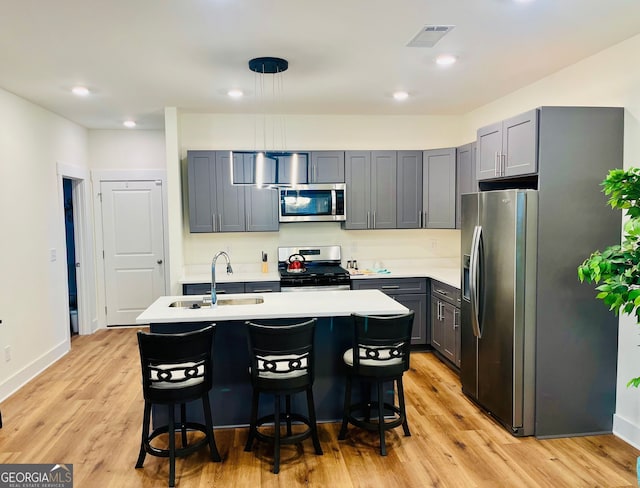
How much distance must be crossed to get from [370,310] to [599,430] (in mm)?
1851

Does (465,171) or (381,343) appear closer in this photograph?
(381,343)

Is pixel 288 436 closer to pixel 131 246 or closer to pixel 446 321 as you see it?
pixel 446 321

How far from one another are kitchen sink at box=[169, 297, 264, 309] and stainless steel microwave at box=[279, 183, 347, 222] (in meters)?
1.75

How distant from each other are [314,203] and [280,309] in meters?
2.26

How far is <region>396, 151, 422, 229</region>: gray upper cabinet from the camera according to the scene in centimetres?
528

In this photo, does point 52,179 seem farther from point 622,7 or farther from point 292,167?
point 622,7

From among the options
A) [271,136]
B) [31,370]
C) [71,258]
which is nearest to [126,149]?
[71,258]

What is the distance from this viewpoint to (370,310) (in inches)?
121

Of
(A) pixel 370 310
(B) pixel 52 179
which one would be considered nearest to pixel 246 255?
(B) pixel 52 179

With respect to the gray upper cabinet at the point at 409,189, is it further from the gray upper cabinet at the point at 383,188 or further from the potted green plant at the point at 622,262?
the potted green plant at the point at 622,262

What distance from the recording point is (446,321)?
458 cm

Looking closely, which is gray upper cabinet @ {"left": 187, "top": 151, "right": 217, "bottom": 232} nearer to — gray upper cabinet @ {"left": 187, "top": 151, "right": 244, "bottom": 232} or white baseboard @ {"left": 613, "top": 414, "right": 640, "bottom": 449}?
gray upper cabinet @ {"left": 187, "top": 151, "right": 244, "bottom": 232}

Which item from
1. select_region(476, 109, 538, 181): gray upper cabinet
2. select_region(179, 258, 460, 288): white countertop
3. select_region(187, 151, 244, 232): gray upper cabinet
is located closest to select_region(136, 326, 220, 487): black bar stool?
select_region(179, 258, 460, 288): white countertop

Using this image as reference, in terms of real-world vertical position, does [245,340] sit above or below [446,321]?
above
